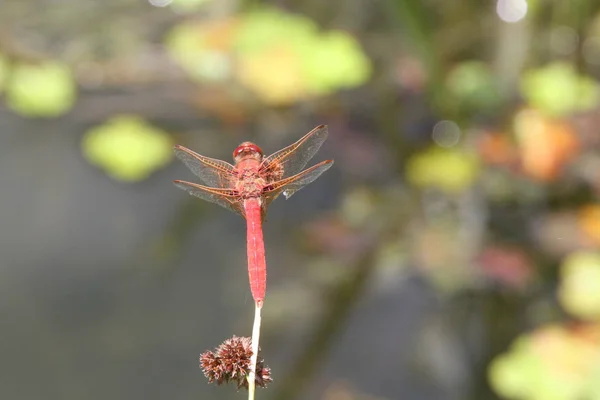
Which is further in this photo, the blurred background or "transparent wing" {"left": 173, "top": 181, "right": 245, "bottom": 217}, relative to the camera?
the blurred background

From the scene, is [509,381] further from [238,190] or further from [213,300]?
[238,190]

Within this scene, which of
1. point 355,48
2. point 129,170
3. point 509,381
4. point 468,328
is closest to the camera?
point 509,381

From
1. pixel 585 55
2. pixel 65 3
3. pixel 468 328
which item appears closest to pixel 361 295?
pixel 468 328

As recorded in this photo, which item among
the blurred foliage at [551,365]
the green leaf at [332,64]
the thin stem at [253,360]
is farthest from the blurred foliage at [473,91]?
the thin stem at [253,360]

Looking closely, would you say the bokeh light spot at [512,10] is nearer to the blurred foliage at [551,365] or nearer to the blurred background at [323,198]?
the blurred background at [323,198]

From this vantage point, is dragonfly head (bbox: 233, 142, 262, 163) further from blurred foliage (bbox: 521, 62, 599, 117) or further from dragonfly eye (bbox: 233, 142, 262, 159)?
blurred foliage (bbox: 521, 62, 599, 117)

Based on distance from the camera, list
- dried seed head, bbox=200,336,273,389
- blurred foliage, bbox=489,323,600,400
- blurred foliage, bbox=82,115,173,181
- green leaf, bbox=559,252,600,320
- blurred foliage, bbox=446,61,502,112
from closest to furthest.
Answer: dried seed head, bbox=200,336,273,389, blurred foliage, bbox=489,323,600,400, green leaf, bbox=559,252,600,320, blurred foliage, bbox=82,115,173,181, blurred foliage, bbox=446,61,502,112

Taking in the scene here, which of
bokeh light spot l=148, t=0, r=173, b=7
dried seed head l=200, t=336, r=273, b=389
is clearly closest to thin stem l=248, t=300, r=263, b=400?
dried seed head l=200, t=336, r=273, b=389
